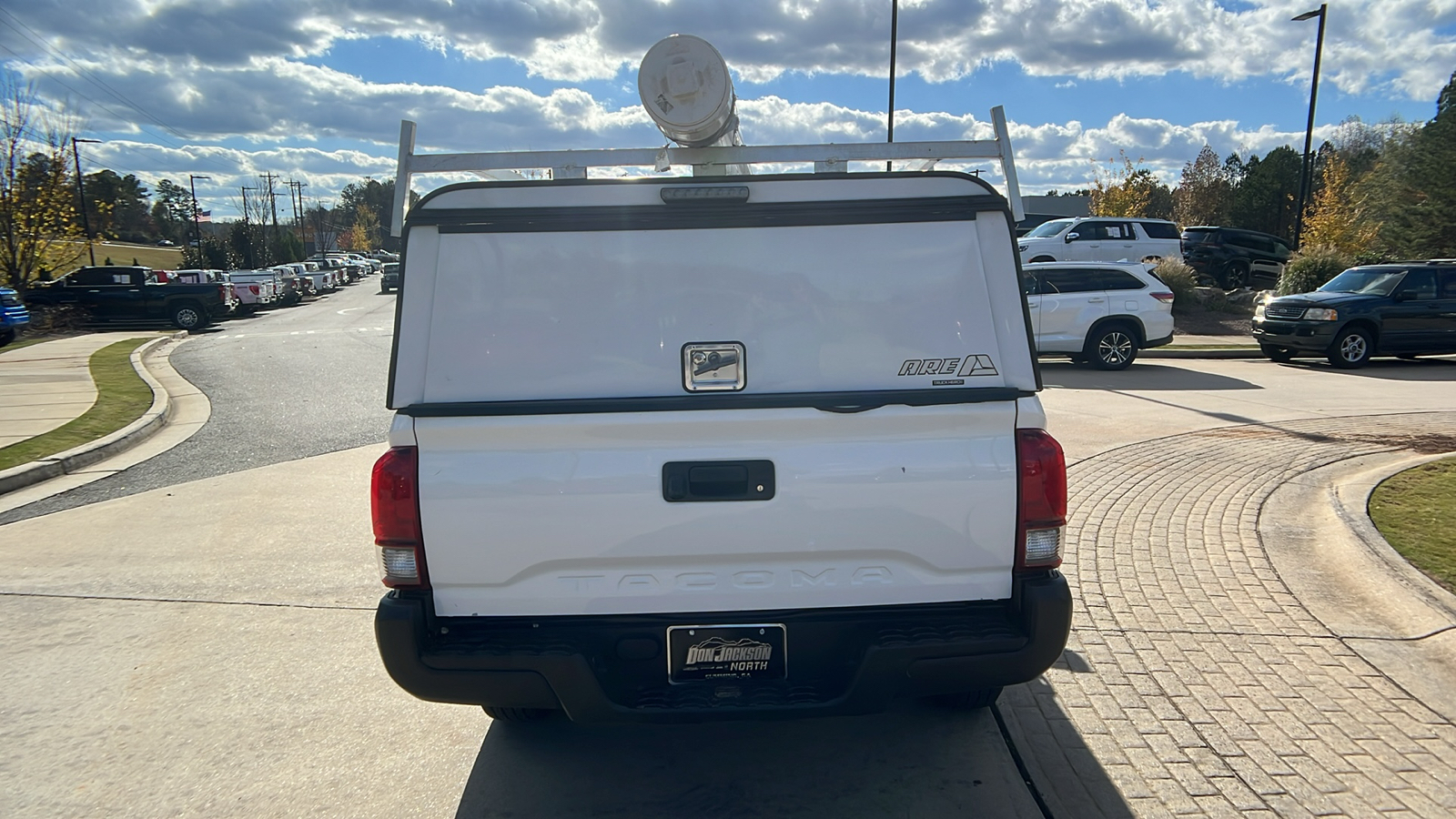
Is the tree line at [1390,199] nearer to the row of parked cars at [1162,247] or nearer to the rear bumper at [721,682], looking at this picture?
the row of parked cars at [1162,247]

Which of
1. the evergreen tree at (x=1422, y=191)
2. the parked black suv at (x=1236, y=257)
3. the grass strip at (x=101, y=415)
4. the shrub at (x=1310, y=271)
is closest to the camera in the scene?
the grass strip at (x=101, y=415)

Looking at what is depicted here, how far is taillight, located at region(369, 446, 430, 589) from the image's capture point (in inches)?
110

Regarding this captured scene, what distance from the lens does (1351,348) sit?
14.5 metres

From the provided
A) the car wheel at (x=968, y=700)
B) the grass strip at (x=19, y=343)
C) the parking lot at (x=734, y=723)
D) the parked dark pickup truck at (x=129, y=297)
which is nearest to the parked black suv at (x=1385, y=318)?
the parking lot at (x=734, y=723)

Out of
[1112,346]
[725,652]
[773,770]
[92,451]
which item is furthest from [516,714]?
[1112,346]

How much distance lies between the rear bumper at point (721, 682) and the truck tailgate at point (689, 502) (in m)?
0.12

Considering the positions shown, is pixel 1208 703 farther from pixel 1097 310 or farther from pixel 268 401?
pixel 268 401

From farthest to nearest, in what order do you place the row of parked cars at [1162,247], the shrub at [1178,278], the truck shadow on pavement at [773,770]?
1. the shrub at [1178,278]
2. the row of parked cars at [1162,247]
3. the truck shadow on pavement at [773,770]

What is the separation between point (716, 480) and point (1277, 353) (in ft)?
53.2

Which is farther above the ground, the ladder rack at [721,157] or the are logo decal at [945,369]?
the ladder rack at [721,157]

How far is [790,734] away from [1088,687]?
4.41 feet

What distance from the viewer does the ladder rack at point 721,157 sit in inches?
130

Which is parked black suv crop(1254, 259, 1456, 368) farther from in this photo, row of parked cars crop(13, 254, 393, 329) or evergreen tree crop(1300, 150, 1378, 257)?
row of parked cars crop(13, 254, 393, 329)

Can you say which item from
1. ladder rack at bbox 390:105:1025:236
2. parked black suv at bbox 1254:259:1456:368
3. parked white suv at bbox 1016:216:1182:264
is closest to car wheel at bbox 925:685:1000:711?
ladder rack at bbox 390:105:1025:236
